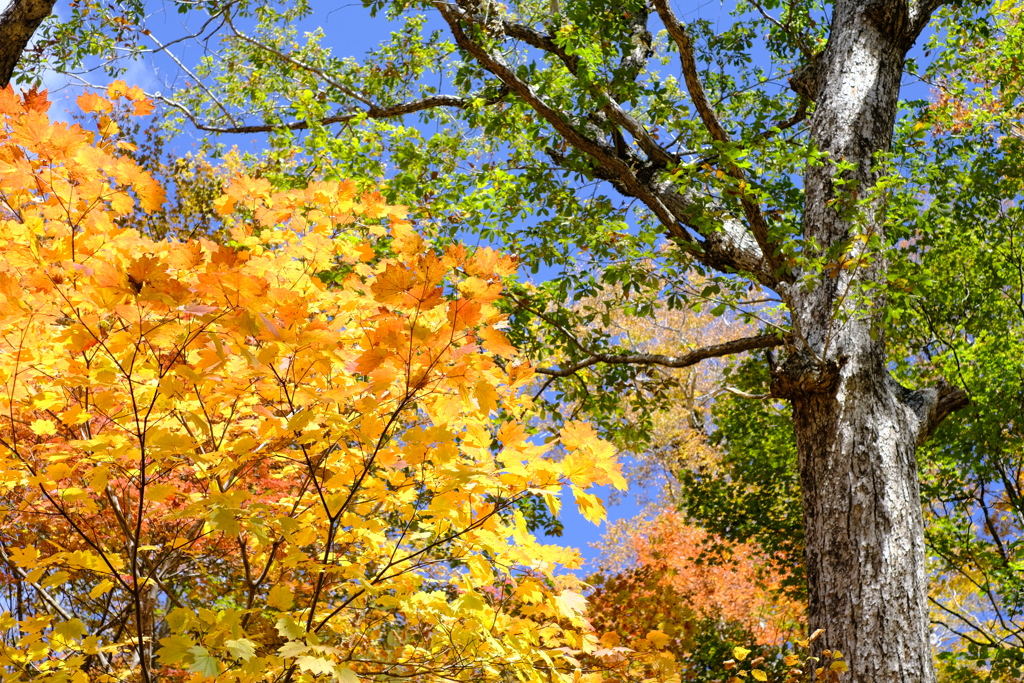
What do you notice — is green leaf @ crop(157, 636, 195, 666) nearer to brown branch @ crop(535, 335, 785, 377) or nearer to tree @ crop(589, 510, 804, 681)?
tree @ crop(589, 510, 804, 681)

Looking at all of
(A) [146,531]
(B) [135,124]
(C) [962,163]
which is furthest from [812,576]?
(B) [135,124]

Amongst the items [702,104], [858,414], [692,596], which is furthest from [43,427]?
[692,596]

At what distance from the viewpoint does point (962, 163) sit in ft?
25.4

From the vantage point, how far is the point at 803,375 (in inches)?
180

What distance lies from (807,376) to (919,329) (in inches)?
151

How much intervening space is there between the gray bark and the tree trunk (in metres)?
4.09

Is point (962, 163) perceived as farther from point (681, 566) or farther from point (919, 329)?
point (681, 566)

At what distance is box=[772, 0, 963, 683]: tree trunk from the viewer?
3.97m

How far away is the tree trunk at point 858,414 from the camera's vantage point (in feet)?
13.0

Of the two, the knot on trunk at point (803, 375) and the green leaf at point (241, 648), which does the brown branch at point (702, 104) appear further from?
the green leaf at point (241, 648)

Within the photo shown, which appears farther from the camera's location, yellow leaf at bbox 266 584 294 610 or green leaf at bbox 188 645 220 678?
yellow leaf at bbox 266 584 294 610

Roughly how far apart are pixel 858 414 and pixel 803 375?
15.3 inches

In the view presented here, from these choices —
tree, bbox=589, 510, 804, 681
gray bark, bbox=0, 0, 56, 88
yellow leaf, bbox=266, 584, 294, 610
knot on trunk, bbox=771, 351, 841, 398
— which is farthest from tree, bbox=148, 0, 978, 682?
yellow leaf, bbox=266, 584, 294, 610

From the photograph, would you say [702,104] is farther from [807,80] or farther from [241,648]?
[241,648]
